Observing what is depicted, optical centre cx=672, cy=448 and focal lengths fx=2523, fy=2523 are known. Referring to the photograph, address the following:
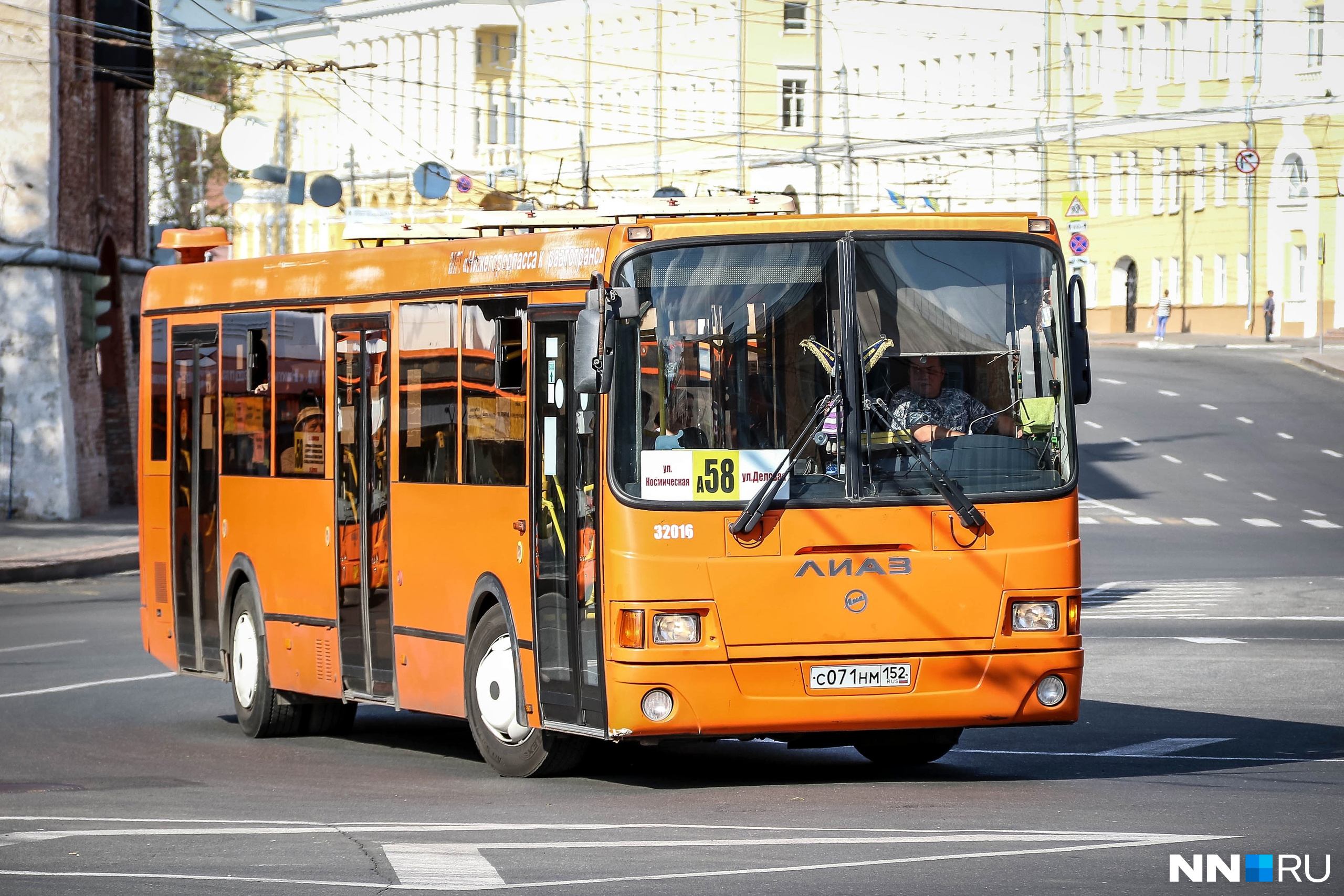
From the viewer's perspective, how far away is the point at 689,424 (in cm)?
1080

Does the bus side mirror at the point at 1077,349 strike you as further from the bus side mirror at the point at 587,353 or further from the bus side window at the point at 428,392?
the bus side window at the point at 428,392

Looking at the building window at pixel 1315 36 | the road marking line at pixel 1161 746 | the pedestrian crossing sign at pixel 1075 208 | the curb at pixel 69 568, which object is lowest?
the curb at pixel 69 568

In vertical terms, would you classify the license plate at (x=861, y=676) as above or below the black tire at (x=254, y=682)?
above

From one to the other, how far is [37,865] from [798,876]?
2.80 m

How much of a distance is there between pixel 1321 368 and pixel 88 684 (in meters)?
44.1

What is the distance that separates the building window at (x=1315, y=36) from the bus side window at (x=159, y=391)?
206 ft

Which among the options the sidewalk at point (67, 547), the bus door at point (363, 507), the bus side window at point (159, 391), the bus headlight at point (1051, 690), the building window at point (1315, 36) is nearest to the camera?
the bus headlight at point (1051, 690)

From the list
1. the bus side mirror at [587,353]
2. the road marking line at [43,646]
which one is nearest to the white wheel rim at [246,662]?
the bus side mirror at [587,353]

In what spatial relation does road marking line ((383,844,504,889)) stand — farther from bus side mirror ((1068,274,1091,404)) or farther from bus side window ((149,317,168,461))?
bus side window ((149,317,168,461))

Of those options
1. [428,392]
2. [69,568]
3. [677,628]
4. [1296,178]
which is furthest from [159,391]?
[1296,178]

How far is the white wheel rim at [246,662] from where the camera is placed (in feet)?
48.3

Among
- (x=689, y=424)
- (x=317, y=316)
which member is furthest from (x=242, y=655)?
(x=689, y=424)

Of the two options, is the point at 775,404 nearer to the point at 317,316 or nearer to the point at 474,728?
the point at 474,728

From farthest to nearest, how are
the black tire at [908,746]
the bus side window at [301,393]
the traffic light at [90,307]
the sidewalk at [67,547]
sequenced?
the traffic light at [90,307], the sidewalk at [67,547], the bus side window at [301,393], the black tire at [908,746]
